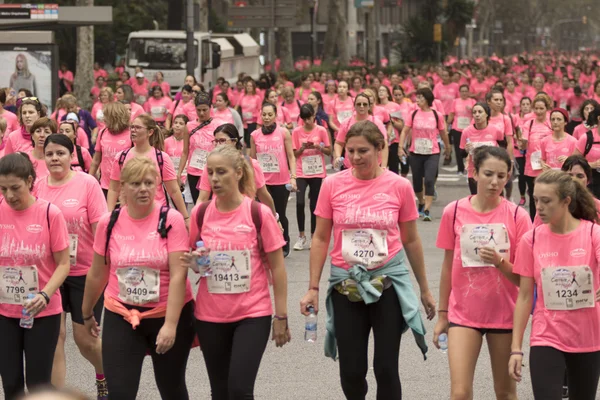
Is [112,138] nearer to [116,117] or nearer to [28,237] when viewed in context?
[116,117]

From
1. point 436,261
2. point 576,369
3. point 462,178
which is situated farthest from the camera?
point 462,178

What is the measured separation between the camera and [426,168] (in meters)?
15.7

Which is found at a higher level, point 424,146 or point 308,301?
point 424,146

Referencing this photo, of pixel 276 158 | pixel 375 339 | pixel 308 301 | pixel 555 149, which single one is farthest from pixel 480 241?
pixel 276 158

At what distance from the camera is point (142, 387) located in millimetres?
7922

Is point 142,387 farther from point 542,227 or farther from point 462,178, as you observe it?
point 462,178

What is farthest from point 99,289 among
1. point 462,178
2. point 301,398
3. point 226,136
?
point 462,178

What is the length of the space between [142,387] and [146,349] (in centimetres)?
208

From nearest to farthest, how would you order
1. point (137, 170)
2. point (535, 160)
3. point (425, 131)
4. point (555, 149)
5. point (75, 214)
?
point (137, 170), point (75, 214), point (555, 149), point (535, 160), point (425, 131)

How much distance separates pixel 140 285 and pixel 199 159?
6.85 metres

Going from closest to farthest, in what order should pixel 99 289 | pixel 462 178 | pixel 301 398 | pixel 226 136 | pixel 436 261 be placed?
1. pixel 99 289
2. pixel 301 398
3. pixel 226 136
4. pixel 436 261
5. pixel 462 178

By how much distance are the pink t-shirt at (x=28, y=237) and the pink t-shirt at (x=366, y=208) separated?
1.32 meters

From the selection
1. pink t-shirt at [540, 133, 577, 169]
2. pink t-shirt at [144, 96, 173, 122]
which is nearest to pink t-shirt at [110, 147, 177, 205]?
pink t-shirt at [540, 133, 577, 169]

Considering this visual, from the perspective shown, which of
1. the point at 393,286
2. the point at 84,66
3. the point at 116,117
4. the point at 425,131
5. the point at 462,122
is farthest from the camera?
the point at 84,66
